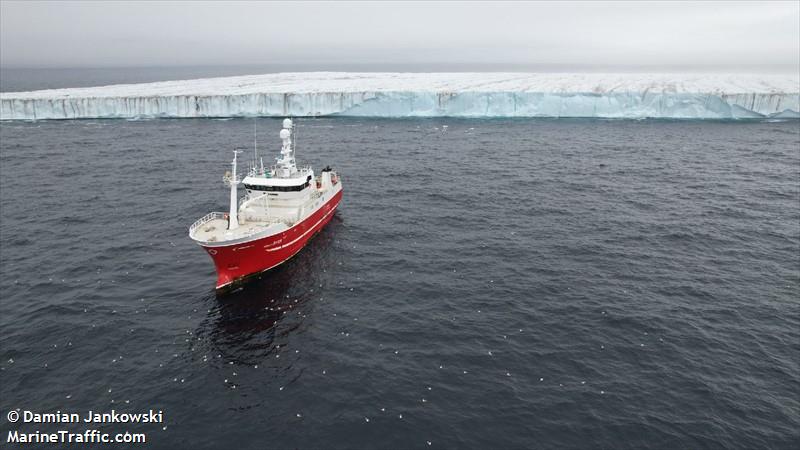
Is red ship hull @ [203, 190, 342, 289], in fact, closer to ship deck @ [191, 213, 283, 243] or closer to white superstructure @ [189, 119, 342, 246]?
white superstructure @ [189, 119, 342, 246]

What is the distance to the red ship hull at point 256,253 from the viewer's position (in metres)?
31.9

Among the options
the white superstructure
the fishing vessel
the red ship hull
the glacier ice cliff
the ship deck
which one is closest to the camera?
the red ship hull

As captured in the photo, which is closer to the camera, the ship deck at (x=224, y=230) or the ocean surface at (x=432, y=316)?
the ocean surface at (x=432, y=316)

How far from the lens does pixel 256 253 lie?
33.4 meters

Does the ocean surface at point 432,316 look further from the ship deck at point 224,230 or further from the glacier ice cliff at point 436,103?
the glacier ice cliff at point 436,103

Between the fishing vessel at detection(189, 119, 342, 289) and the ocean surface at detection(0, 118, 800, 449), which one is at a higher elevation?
the fishing vessel at detection(189, 119, 342, 289)

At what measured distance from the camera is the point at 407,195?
172 ft

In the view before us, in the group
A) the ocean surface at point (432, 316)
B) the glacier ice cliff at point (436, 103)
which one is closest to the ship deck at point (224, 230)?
the ocean surface at point (432, 316)

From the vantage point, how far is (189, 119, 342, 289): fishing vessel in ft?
106

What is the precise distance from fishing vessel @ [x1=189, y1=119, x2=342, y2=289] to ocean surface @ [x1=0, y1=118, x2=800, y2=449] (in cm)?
157

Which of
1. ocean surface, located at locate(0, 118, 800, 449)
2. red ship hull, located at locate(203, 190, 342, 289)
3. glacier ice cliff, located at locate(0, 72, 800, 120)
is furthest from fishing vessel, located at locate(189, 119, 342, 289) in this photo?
glacier ice cliff, located at locate(0, 72, 800, 120)

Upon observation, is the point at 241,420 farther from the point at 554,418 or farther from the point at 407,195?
the point at 407,195

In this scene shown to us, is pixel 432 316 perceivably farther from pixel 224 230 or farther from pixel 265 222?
pixel 224 230

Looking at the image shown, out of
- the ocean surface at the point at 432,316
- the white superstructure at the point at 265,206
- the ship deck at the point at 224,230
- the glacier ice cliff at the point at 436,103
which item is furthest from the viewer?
the glacier ice cliff at the point at 436,103
